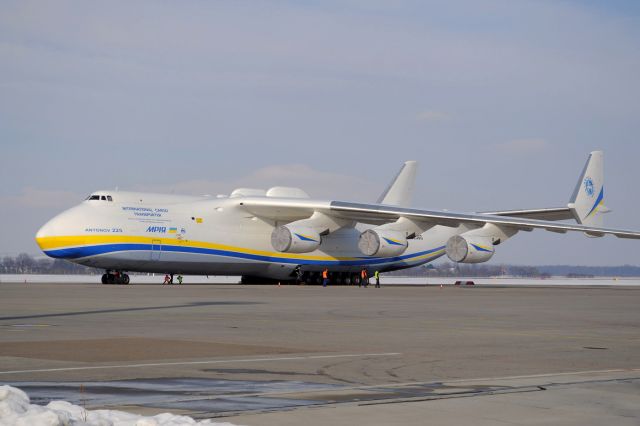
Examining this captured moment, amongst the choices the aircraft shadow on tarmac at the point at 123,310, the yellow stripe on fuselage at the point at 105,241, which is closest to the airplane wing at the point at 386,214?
the yellow stripe on fuselage at the point at 105,241

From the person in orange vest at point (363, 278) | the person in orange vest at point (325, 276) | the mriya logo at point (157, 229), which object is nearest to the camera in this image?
the mriya logo at point (157, 229)

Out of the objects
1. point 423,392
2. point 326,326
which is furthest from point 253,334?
point 423,392

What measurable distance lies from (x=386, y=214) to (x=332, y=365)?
3473 centimetres

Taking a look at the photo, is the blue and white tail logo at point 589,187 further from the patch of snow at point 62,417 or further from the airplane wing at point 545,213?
the patch of snow at point 62,417

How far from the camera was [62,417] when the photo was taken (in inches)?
233

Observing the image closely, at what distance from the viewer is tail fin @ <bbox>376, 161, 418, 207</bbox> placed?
5778cm

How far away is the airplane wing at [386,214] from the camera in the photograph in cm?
4409

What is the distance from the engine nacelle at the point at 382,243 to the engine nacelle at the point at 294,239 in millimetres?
2335

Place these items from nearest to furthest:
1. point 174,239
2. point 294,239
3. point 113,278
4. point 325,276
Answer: point 174,239, point 294,239, point 113,278, point 325,276

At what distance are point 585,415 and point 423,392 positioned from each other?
1754 mm

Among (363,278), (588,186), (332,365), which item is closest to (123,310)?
(332,365)

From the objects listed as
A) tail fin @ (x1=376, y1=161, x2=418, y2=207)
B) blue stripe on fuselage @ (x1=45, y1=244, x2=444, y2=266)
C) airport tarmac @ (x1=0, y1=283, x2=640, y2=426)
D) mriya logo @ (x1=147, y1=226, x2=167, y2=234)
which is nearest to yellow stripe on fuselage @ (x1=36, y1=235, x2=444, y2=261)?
blue stripe on fuselage @ (x1=45, y1=244, x2=444, y2=266)

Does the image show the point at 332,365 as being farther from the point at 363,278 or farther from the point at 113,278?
the point at 363,278

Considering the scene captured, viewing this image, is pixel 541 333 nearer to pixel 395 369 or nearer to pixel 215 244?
pixel 395 369
